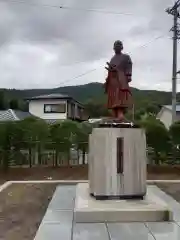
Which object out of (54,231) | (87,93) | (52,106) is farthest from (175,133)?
(87,93)

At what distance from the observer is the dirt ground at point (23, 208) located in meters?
5.68

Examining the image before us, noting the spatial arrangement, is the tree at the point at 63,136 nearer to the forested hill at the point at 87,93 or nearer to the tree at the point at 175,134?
the tree at the point at 175,134

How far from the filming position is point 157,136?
43.4ft

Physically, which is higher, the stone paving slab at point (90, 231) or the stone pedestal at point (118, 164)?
the stone pedestal at point (118, 164)

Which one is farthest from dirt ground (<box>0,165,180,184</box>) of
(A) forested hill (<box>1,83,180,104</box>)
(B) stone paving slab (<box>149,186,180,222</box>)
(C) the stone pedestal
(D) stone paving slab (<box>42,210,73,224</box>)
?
(A) forested hill (<box>1,83,180,104</box>)

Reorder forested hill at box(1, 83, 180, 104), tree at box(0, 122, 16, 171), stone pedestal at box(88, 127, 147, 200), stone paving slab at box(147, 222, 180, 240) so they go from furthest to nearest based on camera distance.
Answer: forested hill at box(1, 83, 180, 104) → tree at box(0, 122, 16, 171) → stone pedestal at box(88, 127, 147, 200) → stone paving slab at box(147, 222, 180, 240)

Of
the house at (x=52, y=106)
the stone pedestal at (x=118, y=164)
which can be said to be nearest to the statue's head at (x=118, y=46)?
the stone pedestal at (x=118, y=164)

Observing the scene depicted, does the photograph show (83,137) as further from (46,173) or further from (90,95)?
(90,95)

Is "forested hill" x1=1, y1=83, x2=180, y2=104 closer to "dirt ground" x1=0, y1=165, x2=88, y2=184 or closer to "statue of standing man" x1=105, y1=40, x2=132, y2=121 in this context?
"dirt ground" x1=0, y1=165, x2=88, y2=184

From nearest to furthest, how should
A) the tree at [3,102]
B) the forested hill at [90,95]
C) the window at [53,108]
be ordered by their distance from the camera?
the window at [53,108], the forested hill at [90,95], the tree at [3,102]

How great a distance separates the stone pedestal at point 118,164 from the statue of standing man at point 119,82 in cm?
62

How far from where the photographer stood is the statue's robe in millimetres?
7609

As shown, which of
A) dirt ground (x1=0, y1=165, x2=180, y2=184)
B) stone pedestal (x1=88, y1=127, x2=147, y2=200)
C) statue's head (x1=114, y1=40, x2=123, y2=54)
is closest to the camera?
stone pedestal (x1=88, y1=127, x2=147, y2=200)

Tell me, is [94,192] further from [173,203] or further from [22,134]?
[22,134]
